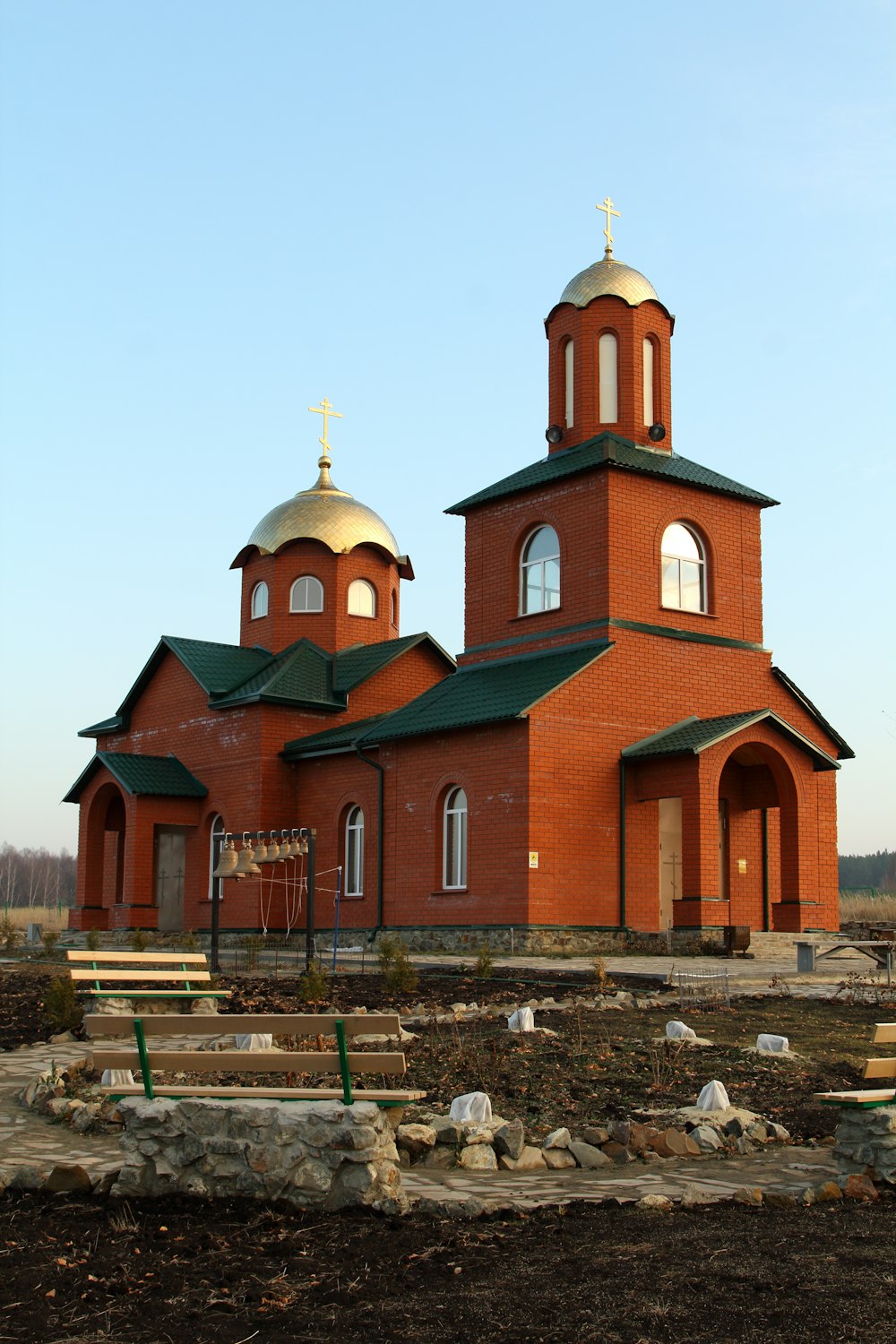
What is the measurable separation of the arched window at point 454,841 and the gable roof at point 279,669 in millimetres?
5215

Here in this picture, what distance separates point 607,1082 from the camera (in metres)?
8.03

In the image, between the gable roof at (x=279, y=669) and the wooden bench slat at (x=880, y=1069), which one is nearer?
the wooden bench slat at (x=880, y=1069)

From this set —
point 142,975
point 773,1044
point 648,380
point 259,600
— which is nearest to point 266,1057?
point 773,1044

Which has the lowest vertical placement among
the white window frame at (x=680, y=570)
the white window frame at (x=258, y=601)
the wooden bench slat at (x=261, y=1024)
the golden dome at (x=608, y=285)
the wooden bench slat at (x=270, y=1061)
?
the wooden bench slat at (x=270, y=1061)

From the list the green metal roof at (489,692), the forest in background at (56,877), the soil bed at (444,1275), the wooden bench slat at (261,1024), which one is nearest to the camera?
the soil bed at (444,1275)

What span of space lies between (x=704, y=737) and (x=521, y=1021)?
11.2m

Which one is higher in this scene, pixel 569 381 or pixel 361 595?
pixel 569 381

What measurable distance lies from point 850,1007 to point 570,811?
8762 millimetres

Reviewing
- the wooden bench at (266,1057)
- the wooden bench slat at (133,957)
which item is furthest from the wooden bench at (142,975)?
the wooden bench at (266,1057)

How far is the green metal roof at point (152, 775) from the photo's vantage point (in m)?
26.9

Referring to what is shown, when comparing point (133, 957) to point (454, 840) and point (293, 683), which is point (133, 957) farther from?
point (293, 683)

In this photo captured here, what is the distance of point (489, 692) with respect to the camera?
22266mm

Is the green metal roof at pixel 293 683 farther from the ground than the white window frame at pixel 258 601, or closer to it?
closer to it

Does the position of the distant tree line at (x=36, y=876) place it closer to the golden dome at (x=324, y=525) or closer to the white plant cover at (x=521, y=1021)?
the golden dome at (x=324, y=525)
